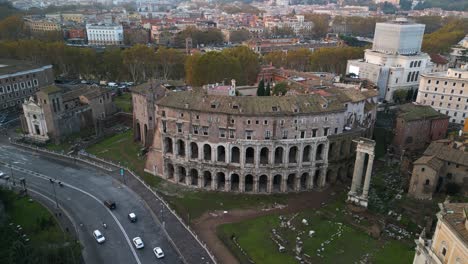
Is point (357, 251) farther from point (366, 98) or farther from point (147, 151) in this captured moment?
point (147, 151)

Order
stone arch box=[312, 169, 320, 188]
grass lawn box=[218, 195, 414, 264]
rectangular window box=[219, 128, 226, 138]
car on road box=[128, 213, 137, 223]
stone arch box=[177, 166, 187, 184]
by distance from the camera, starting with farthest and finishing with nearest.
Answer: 1. stone arch box=[177, 166, 187, 184]
2. stone arch box=[312, 169, 320, 188]
3. rectangular window box=[219, 128, 226, 138]
4. car on road box=[128, 213, 137, 223]
5. grass lawn box=[218, 195, 414, 264]

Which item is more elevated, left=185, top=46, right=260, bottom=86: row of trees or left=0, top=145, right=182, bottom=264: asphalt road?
left=185, top=46, right=260, bottom=86: row of trees

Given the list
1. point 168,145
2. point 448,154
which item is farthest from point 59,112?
point 448,154

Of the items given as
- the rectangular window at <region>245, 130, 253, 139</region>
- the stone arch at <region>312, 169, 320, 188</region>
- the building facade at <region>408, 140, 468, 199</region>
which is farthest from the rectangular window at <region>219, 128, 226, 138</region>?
the building facade at <region>408, 140, 468, 199</region>

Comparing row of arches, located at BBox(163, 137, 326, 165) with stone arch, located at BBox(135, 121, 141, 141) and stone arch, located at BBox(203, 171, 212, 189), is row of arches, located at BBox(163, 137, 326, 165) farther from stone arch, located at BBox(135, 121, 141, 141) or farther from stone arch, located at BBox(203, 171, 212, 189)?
stone arch, located at BBox(135, 121, 141, 141)

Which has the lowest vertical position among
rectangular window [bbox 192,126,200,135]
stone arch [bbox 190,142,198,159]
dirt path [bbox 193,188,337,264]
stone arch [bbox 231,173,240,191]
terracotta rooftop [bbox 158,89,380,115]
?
dirt path [bbox 193,188,337,264]

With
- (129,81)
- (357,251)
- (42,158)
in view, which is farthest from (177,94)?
(129,81)

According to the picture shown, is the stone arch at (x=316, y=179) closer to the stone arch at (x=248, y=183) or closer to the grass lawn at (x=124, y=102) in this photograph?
the stone arch at (x=248, y=183)
